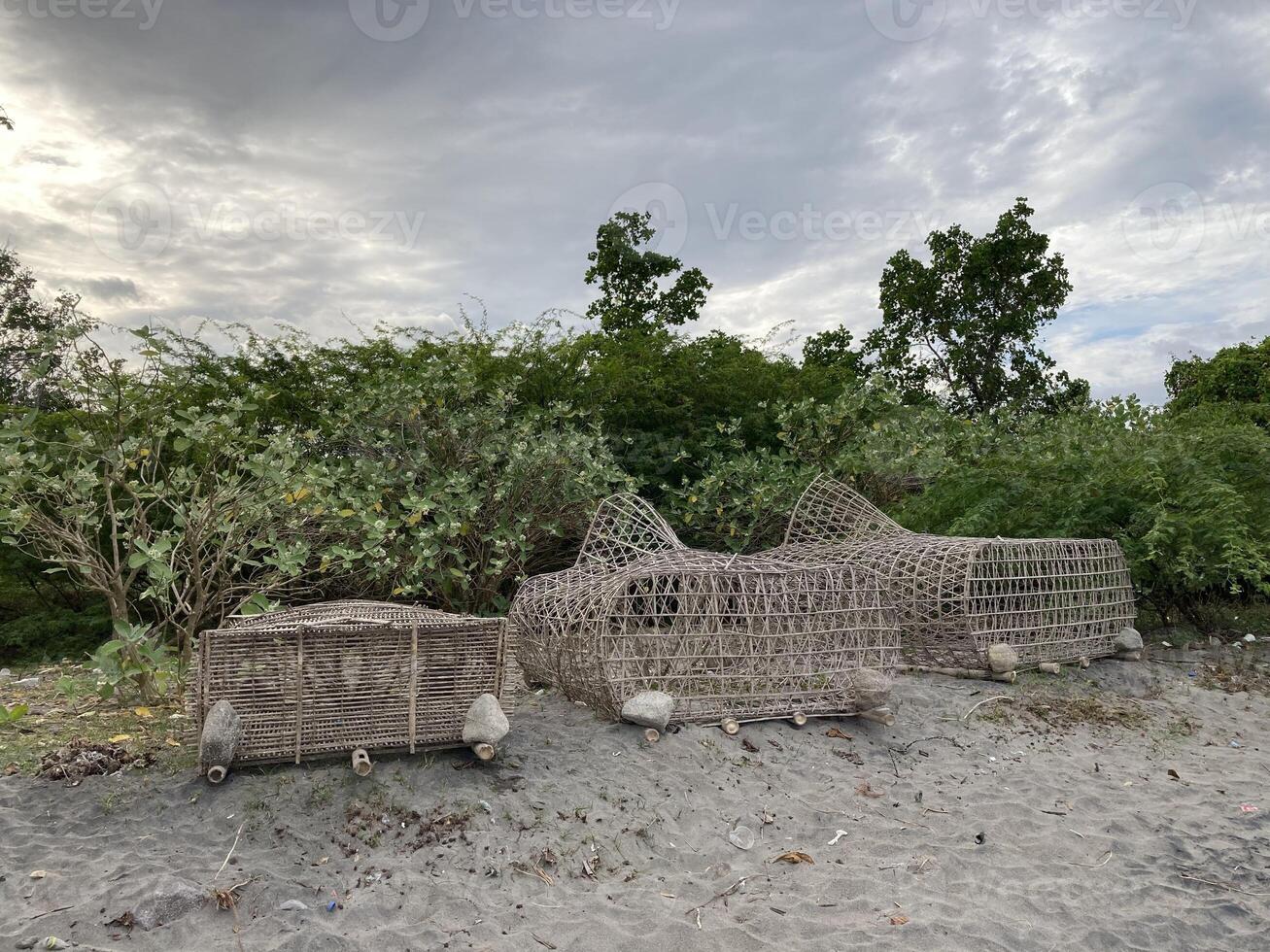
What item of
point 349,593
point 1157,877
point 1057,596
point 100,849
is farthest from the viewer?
point 349,593

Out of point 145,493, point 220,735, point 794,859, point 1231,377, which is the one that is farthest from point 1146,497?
point 1231,377

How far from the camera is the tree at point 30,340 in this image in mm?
4828

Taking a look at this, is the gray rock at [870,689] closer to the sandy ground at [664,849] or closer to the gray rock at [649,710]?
the sandy ground at [664,849]

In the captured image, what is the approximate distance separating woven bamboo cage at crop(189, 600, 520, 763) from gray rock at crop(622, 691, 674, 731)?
2.84 feet

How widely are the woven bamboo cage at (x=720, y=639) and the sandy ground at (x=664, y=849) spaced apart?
10.5 inches

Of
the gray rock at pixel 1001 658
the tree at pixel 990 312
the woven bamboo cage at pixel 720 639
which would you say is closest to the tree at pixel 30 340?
the woven bamboo cage at pixel 720 639

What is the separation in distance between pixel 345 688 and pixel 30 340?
1731cm

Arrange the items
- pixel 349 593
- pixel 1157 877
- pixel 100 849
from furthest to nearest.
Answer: pixel 349 593 → pixel 1157 877 → pixel 100 849

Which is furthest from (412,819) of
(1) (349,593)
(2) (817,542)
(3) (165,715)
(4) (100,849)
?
(2) (817,542)

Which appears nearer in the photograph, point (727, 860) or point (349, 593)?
point (727, 860)

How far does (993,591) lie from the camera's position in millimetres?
7137

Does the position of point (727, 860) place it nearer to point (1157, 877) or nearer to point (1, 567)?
point (1157, 877)

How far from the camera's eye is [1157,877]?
413 cm

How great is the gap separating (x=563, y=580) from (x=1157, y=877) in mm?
3928
